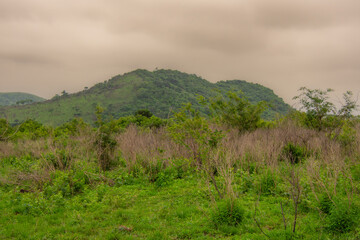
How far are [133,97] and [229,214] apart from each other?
107692 mm

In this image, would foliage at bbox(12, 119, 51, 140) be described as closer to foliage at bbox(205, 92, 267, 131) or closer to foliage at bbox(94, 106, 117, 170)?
foliage at bbox(94, 106, 117, 170)

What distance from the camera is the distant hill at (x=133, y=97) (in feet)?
309

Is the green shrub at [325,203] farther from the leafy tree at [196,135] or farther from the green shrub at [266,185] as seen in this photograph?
the leafy tree at [196,135]

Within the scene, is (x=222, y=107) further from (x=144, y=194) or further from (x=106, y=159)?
(x=144, y=194)

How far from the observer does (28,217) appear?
6.97m

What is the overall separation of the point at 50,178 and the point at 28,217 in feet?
8.35

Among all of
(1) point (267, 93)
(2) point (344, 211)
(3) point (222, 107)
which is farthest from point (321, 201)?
(1) point (267, 93)

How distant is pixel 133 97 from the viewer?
11100cm

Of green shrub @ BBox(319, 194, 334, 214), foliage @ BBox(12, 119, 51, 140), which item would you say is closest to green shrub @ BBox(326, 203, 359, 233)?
green shrub @ BBox(319, 194, 334, 214)

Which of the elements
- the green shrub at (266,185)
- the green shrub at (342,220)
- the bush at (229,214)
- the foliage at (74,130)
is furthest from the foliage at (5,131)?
the green shrub at (266,185)

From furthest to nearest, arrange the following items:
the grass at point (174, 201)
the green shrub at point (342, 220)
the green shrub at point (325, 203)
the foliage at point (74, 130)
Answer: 1. the foliage at point (74, 130)
2. the green shrub at point (325, 203)
3. the grass at point (174, 201)
4. the green shrub at point (342, 220)

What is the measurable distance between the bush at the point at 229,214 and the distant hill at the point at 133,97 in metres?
72.7

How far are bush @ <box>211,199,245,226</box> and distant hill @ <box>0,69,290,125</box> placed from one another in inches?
2862

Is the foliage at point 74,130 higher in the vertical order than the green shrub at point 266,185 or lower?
higher
